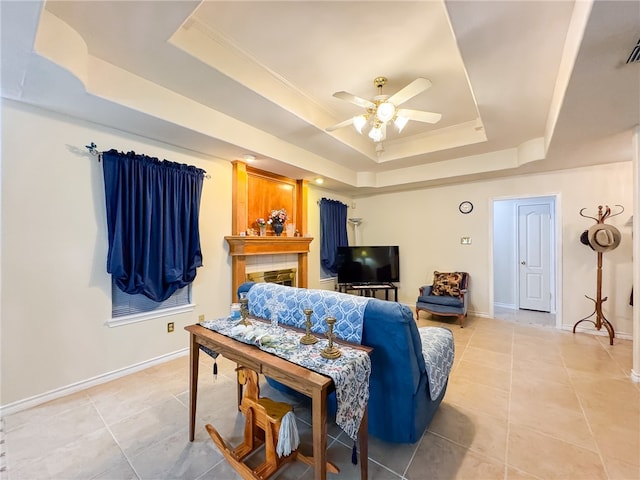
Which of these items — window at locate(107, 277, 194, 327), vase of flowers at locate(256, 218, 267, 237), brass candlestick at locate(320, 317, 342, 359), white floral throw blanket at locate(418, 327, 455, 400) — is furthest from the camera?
vase of flowers at locate(256, 218, 267, 237)

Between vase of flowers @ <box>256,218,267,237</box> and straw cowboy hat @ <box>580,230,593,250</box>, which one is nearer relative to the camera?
straw cowboy hat @ <box>580,230,593,250</box>

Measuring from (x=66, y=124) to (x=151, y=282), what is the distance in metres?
1.63

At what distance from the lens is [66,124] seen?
2465mm

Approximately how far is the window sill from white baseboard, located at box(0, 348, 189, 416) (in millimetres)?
459

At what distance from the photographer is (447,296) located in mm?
4527

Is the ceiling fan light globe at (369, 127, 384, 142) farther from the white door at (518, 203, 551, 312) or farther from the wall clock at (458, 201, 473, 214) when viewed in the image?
the white door at (518, 203, 551, 312)

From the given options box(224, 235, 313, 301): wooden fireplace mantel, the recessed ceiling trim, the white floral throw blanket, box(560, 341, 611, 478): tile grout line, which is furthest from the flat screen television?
the white floral throw blanket

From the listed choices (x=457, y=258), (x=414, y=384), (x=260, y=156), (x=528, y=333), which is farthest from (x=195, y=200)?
(x=528, y=333)

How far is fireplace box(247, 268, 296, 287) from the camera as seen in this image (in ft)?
13.5

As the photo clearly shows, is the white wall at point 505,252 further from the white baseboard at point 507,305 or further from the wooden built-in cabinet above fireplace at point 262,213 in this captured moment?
the wooden built-in cabinet above fireplace at point 262,213

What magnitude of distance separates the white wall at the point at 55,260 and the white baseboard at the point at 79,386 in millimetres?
39

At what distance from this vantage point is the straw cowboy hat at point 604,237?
3479 mm

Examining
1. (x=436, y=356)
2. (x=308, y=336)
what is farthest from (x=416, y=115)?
(x=308, y=336)

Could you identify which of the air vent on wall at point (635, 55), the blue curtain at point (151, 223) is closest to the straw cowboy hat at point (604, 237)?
the air vent on wall at point (635, 55)
